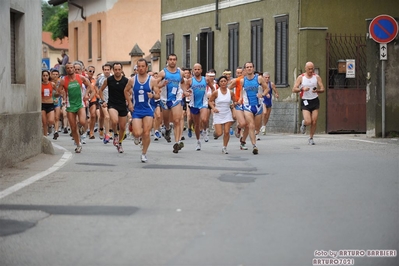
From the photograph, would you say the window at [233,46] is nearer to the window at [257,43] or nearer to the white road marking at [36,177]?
the window at [257,43]

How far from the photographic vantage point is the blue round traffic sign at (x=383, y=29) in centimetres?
Result: 2309

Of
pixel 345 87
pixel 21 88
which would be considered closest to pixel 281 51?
pixel 345 87

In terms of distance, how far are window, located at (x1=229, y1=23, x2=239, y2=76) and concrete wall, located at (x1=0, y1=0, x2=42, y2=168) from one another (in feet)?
52.0

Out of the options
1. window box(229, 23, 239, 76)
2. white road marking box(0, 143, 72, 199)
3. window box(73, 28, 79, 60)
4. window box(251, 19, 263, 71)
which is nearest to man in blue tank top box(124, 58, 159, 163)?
white road marking box(0, 143, 72, 199)

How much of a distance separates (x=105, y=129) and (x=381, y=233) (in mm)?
16112

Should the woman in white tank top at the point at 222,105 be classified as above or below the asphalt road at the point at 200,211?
above

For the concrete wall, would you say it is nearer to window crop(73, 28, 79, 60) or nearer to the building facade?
the building facade

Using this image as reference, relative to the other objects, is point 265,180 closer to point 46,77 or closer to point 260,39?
point 46,77

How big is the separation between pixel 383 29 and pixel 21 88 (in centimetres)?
917

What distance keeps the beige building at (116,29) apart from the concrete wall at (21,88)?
29.7 metres

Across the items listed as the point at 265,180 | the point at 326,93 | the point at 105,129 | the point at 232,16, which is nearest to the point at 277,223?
the point at 265,180

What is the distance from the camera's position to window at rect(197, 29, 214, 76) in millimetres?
36750

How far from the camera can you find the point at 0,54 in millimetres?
16031

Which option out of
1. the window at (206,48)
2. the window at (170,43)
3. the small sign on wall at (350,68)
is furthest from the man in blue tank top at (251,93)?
the window at (170,43)
